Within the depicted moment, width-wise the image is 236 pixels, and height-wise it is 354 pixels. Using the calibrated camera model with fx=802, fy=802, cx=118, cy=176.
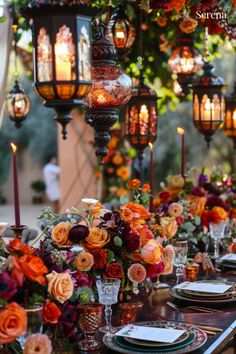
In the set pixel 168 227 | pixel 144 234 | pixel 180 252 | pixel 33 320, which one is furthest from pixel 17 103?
pixel 33 320

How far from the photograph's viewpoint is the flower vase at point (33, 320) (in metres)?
2.21

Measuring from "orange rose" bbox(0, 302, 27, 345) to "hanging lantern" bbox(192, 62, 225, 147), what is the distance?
2.60 metres

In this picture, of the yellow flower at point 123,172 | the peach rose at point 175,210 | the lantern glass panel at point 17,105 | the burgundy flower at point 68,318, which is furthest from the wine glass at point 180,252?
the yellow flower at point 123,172

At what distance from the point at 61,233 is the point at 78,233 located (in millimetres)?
72

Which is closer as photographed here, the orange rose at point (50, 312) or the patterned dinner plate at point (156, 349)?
the orange rose at point (50, 312)

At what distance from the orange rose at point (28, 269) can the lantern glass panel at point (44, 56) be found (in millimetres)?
563

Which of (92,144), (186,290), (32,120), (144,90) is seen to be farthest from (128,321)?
(32,120)

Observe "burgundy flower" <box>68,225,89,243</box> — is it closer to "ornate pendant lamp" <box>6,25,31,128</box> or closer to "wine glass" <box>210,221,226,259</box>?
"wine glass" <box>210,221,226,259</box>

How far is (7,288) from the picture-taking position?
2.18 meters

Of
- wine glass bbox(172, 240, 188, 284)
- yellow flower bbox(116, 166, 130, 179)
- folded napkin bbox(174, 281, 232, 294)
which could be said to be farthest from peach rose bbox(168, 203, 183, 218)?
yellow flower bbox(116, 166, 130, 179)

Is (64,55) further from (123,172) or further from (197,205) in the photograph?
(123,172)

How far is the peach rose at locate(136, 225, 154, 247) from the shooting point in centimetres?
305

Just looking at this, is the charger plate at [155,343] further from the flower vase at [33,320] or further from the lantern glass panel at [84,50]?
the lantern glass panel at [84,50]

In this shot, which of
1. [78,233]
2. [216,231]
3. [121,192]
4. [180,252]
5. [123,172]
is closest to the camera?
[78,233]
